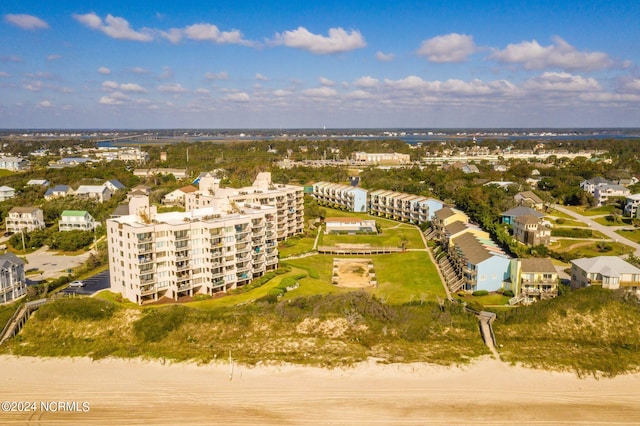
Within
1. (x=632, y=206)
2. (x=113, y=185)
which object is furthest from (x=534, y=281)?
(x=113, y=185)

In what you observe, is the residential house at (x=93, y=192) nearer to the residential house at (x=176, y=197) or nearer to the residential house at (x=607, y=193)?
the residential house at (x=176, y=197)

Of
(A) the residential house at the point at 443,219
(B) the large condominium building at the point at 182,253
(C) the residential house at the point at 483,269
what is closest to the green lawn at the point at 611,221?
(A) the residential house at the point at 443,219

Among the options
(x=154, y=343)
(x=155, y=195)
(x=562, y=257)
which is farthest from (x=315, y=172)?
(x=154, y=343)

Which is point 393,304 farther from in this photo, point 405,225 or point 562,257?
point 405,225

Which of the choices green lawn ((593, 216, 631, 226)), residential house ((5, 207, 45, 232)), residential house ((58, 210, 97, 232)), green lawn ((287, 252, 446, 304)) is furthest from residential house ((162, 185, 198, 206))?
green lawn ((593, 216, 631, 226))

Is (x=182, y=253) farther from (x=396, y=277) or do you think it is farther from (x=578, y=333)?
(x=578, y=333)

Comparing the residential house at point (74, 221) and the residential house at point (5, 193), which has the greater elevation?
the residential house at point (5, 193)

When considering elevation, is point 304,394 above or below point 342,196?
below

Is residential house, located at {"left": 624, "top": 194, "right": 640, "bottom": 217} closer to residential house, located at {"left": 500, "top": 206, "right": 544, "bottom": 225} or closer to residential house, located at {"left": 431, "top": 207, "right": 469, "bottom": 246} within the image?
residential house, located at {"left": 500, "top": 206, "right": 544, "bottom": 225}
